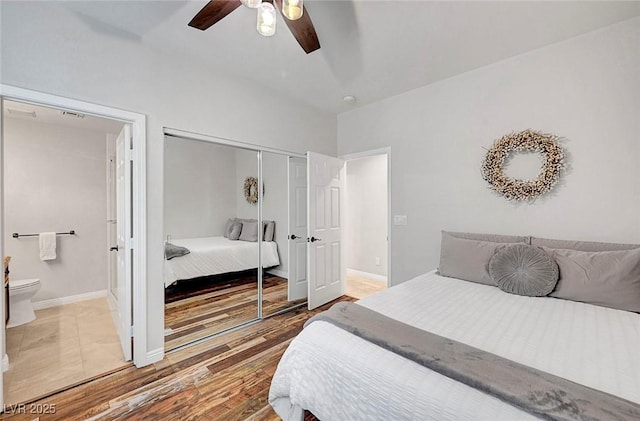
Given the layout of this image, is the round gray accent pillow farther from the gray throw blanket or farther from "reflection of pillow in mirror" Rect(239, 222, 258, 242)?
"reflection of pillow in mirror" Rect(239, 222, 258, 242)

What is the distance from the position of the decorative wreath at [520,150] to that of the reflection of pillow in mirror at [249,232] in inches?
99.4

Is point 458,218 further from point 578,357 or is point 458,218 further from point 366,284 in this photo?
point 366,284

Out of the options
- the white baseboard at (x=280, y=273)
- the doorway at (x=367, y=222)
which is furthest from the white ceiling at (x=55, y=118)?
the doorway at (x=367, y=222)

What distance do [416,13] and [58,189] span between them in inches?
178

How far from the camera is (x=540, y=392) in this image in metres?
0.86

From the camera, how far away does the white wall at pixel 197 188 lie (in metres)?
2.48

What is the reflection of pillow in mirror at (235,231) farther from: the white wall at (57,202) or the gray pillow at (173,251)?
the white wall at (57,202)

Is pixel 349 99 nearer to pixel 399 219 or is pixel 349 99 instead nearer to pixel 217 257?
pixel 399 219

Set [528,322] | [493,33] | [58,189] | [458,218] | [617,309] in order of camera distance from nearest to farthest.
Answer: [528,322], [617,309], [493,33], [458,218], [58,189]

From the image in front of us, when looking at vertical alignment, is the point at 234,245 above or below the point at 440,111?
below

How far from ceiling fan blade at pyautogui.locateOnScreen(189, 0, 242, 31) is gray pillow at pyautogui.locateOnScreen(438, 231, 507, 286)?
2.42 m

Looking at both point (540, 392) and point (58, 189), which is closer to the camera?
point (540, 392)

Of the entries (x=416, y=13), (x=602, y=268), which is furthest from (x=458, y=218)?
(x=416, y=13)

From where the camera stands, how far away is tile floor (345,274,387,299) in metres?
3.89
